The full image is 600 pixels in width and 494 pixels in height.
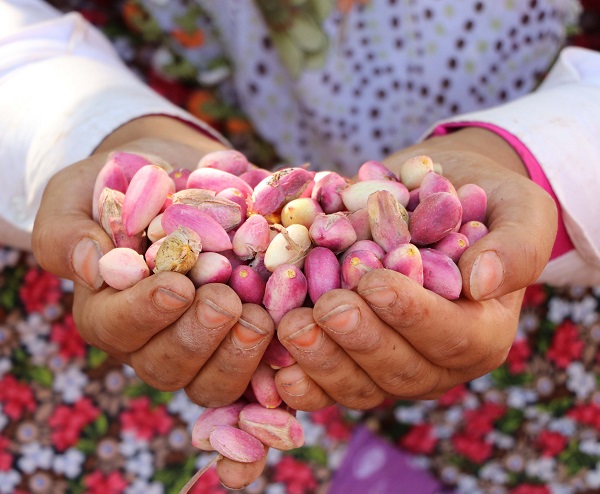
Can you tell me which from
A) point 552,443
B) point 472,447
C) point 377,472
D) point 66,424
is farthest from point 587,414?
point 66,424

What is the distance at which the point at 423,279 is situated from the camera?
61 centimetres

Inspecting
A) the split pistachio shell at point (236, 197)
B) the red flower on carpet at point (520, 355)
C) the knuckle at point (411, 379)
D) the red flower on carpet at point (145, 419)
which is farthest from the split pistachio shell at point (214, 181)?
the red flower on carpet at point (520, 355)

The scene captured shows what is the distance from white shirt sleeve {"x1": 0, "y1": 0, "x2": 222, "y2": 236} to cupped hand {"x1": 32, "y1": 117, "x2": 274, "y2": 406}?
3.6 inches

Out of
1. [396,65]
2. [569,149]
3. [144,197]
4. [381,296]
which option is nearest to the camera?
[381,296]

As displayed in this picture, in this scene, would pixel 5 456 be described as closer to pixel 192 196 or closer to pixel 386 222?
pixel 192 196

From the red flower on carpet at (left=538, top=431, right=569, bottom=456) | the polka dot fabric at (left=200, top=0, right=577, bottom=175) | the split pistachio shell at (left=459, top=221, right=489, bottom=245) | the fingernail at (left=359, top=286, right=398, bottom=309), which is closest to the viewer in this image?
the fingernail at (left=359, top=286, right=398, bottom=309)

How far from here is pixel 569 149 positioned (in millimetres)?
785

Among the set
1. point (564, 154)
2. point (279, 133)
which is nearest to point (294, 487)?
point (279, 133)

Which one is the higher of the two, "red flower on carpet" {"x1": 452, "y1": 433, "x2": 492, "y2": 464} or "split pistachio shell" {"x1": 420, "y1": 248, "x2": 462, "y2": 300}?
"split pistachio shell" {"x1": 420, "y1": 248, "x2": 462, "y2": 300}

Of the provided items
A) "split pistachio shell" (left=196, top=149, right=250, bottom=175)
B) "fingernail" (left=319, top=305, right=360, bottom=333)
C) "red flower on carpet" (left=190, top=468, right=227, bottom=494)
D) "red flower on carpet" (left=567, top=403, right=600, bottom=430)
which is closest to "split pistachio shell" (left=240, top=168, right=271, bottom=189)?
"split pistachio shell" (left=196, top=149, right=250, bottom=175)

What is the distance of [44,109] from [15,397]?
42cm

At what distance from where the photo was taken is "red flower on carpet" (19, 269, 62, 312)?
1028 mm

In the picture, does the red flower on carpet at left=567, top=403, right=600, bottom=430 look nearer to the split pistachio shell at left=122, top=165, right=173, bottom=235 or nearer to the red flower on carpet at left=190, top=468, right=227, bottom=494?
the red flower on carpet at left=190, top=468, right=227, bottom=494

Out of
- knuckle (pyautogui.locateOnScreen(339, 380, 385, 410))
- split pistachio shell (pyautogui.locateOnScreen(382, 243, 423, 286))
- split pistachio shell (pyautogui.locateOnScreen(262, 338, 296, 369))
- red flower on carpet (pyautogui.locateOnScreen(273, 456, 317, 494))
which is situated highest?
split pistachio shell (pyautogui.locateOnScreen(382, 243, 423, 286))
